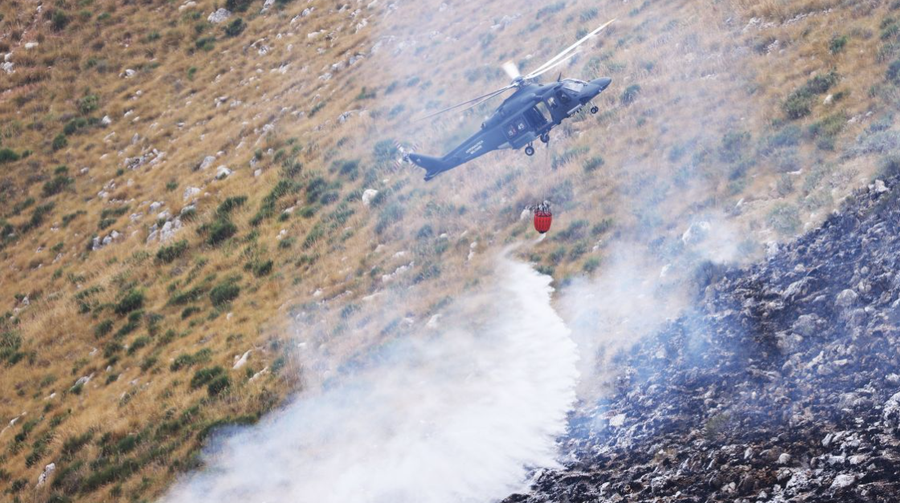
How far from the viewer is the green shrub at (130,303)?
27828mm

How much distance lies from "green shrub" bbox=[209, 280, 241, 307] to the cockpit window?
13.4 metres

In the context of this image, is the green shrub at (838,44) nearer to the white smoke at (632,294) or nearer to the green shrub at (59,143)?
the white smoke at (632,294)

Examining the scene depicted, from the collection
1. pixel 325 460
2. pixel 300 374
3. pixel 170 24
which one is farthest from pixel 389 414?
pixel 170 24

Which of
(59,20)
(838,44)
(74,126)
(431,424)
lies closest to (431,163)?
(431,424)

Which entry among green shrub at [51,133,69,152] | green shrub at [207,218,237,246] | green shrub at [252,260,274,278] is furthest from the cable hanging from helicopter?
green shrub at [51,133,69,152]

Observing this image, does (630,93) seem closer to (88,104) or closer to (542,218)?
(542,218)

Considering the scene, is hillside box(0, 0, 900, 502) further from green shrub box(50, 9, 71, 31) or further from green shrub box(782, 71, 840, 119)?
green shrub box(50, 9, 71, 31)

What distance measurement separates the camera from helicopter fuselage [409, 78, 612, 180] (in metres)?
21.4

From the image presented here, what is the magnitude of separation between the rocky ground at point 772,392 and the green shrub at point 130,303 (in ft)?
64.1

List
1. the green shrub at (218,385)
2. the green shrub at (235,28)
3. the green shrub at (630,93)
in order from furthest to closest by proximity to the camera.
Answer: the green shrub at (235,28)
the green shrub at (630,93)
the green shrub at (218,385)

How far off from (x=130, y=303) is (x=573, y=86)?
18.1m

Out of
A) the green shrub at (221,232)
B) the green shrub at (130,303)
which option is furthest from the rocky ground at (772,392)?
the green shrub at (221,232)

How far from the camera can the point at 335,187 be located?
30.9 metres

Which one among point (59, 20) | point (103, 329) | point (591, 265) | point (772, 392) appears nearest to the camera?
point (772, 392)
